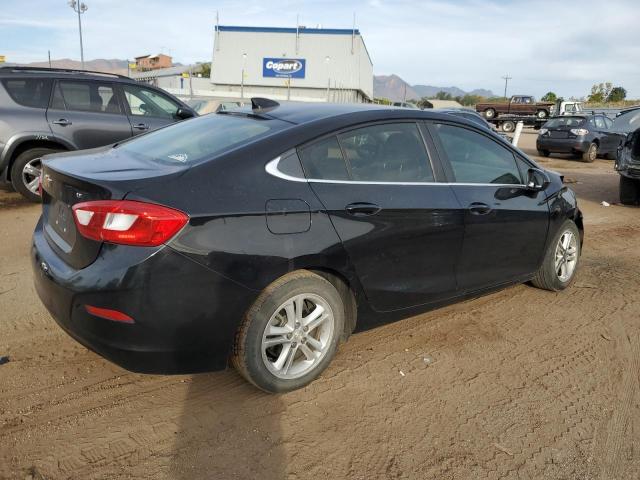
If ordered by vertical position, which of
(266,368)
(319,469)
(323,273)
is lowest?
(319,469)

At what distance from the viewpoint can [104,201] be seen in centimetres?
247

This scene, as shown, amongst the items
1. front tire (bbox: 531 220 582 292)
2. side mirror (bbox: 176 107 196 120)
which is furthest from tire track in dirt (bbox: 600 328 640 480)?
side mirror (bbox: 176 107 196 120)

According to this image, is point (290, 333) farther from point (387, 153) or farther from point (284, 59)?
point (284, 59)

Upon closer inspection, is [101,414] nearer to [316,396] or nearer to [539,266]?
[316,396]

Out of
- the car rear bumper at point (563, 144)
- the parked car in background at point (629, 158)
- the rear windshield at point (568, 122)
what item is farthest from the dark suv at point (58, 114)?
the rear windshield at point (568, 122)

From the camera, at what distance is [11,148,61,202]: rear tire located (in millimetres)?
6984

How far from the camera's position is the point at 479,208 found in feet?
11.9

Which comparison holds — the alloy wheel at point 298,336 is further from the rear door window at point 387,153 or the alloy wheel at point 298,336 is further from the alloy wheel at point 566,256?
the alloy wheel at point 566,256

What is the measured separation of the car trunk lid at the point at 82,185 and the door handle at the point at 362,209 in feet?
3.01

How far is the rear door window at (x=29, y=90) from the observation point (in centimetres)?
695

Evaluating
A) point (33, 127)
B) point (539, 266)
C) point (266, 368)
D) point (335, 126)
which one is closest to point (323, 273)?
point (266, 368)

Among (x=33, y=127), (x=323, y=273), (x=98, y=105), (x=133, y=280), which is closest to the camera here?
(x=133, y=280)

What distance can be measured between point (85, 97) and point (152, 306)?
6.12 m

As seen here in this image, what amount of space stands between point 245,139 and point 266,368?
1.26m
